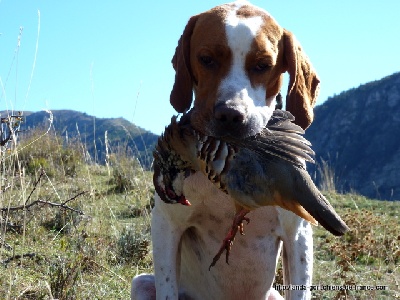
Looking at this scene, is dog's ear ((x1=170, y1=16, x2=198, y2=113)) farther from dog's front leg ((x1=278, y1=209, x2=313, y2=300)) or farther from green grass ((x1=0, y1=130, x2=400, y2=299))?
green grass ((x1=0, y1=130, x2=400, y2=299))

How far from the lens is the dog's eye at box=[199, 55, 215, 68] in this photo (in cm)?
340

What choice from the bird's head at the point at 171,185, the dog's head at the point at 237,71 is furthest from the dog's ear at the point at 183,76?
the bird's head at the point at 171,185

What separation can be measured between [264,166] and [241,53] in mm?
833

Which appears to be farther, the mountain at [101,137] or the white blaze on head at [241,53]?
the mountain at [101,137]

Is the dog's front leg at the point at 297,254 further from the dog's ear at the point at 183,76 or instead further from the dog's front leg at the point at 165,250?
the dog's ear at the point at 183,76

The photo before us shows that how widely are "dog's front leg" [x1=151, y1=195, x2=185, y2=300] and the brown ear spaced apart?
874 millimetres

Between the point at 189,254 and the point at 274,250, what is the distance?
0.49m

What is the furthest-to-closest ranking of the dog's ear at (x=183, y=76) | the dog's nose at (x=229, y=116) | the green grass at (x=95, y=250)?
the green grass at (x=95, y=250) → the dog's ear at (x=183, y=76) → the dog's nose at (x=229, y=116)

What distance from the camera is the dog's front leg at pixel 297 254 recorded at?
10.9 feet

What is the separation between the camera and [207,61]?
342cm

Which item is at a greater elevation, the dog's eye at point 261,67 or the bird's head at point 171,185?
the dog's eye at point 261,67

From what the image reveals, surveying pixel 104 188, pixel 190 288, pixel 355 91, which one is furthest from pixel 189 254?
pixel 355 91

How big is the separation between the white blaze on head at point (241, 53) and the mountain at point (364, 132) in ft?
260

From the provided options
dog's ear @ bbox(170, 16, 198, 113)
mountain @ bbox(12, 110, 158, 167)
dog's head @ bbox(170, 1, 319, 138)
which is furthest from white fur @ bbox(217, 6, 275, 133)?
mountain @ bbox(12, 110, 158, 167)
